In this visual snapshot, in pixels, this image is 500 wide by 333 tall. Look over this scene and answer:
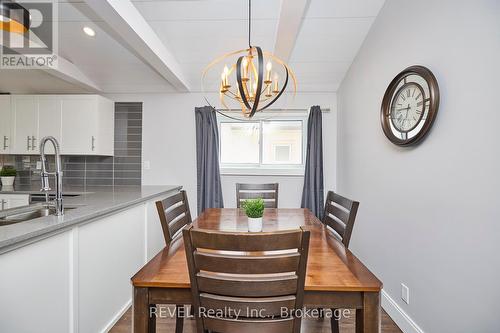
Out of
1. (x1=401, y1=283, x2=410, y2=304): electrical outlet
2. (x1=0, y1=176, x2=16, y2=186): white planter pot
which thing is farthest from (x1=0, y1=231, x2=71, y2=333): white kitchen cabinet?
(x1=0, y1=176, x2=16, y2=186): white planter pot

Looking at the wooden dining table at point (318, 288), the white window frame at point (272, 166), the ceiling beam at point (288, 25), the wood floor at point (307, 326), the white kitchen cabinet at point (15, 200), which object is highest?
the ceiling beam at point (288, 25)

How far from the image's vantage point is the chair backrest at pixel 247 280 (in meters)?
0.83

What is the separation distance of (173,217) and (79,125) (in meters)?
2.21

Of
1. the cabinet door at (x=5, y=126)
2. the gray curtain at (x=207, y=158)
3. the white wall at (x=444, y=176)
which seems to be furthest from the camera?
the gray curtain at (x=207, y=158)

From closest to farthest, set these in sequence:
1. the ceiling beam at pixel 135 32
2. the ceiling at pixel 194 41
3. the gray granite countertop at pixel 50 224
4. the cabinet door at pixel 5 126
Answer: the gray granite countertop at pixel 50 224, the ceiling beam at pixel 135 32, the ceiling at pixel 194 41, the cabinet door at pixel 5 126

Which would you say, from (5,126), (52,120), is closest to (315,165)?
(52,120)

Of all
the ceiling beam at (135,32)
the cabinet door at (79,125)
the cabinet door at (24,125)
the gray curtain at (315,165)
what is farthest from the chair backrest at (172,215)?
the cabinet door at (24,125)

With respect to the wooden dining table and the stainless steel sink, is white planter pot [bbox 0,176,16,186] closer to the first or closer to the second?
the stainless steel sink

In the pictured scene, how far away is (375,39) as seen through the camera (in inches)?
88.2

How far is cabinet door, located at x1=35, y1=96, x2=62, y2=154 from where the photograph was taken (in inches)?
116

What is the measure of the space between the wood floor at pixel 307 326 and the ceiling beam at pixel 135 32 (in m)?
2.18

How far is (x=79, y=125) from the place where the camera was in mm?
2953

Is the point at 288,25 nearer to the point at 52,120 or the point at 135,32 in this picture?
the point at 135,32

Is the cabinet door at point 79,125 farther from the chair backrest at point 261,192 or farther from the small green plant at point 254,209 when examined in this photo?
the small green plant at point 254,209
